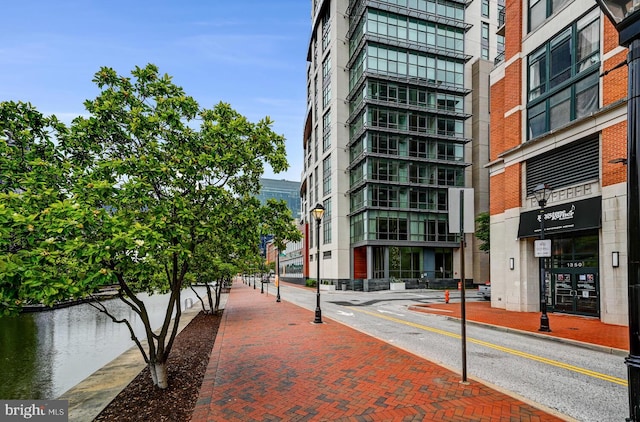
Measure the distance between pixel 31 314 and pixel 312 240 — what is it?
3879 centimetres

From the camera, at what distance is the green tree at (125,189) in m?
4.60

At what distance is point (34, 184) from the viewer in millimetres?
5312

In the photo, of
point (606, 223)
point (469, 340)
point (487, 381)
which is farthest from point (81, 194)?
point (606, 223)

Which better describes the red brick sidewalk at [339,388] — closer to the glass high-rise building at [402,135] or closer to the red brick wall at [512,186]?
the red brick wall at [512,186]

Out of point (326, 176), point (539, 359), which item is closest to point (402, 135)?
point (326, 176)

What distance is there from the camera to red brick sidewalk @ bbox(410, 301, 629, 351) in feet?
37.0

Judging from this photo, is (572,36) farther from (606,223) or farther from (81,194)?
(81,194)

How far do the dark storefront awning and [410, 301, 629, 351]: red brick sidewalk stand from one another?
156 inches

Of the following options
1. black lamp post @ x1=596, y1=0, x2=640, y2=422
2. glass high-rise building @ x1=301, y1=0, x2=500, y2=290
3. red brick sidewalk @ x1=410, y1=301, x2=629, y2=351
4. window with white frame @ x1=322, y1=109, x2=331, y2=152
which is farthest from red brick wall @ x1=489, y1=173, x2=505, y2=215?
window with white frame @ x1=322, y1=109, x2=331, y2=152

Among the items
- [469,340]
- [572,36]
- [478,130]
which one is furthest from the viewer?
[478,130]

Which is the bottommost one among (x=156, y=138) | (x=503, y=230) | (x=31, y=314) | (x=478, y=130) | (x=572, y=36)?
(x=31, y=314)

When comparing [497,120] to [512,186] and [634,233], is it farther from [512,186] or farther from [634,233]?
[634,233]

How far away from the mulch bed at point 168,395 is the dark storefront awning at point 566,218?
16122 millimetres

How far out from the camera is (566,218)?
1695 cm
